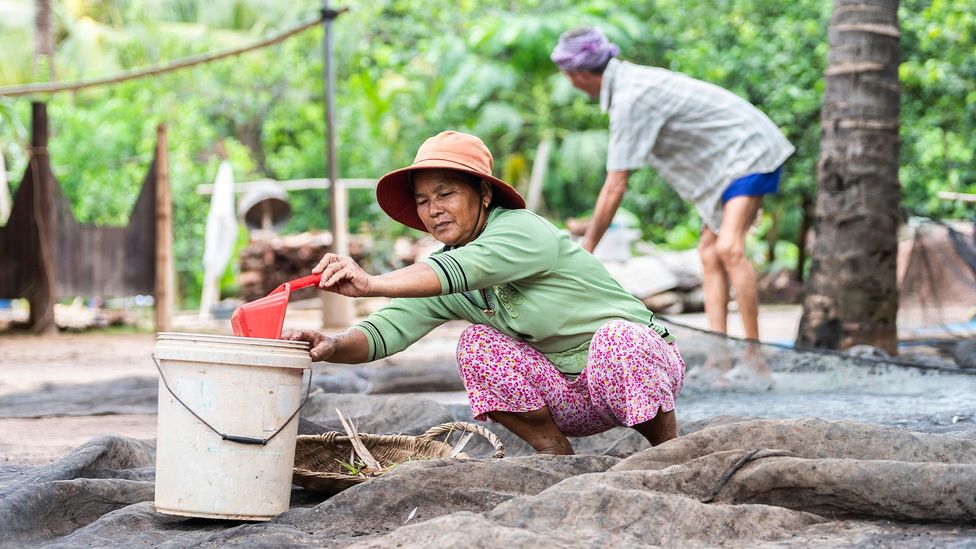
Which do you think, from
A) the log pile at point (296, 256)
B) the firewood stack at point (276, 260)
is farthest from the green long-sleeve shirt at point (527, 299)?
the firewood stack at point (276, 260)

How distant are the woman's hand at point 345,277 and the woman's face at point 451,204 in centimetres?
40

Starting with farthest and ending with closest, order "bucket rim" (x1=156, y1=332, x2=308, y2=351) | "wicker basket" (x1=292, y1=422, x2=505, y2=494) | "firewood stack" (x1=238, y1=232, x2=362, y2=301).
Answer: "firewood stack" (x1=238, y1=232, x2=362, y2=301)
"wicker basket" (x1=292, y1=422, x2=505, y2=494)
"bucket rim" (x1=156, y1=332, x2=308, y2=351)

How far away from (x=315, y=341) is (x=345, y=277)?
0.90 ft

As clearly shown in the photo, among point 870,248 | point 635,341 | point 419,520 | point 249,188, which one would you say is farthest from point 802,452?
point 249,188

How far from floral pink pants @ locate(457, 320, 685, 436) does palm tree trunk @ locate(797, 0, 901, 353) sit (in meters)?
3.02

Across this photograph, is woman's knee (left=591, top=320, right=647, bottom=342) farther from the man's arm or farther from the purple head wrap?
the purple head wrap

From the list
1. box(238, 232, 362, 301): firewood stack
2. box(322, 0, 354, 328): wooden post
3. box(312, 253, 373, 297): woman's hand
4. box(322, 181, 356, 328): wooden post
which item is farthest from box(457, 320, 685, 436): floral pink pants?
box(238, 232, 362, 301): firewood stack

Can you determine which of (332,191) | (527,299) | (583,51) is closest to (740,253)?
(583,51)

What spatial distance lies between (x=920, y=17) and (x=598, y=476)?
867 centimetres

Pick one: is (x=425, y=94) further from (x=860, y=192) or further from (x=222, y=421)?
(x=222, y=421)

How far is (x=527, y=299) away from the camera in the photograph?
2773 mm

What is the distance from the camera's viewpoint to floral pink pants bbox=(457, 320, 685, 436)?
2.63 meters

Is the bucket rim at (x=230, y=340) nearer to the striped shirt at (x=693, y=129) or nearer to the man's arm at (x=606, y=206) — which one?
the man's arm at (x=606, y=206)

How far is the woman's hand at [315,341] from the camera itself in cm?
253
